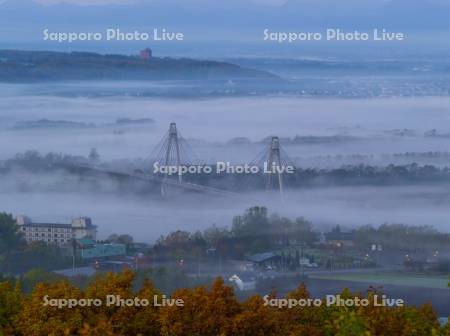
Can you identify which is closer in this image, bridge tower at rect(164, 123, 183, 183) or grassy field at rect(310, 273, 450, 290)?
bridge tower at rect(164, 123, 183, 183)

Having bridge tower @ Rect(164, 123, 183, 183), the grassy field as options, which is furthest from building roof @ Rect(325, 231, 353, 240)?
bridge tower @ Rect(164, 123, 183, 183)

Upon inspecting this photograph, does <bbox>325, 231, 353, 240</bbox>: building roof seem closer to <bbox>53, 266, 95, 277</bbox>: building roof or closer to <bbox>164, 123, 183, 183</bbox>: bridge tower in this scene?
<bbox>164, 123, 183, 183</bbox>: bridge tower

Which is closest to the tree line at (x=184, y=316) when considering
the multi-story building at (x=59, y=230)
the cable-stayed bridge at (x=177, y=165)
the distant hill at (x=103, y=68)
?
the multi-story building at (x=59, y=230)

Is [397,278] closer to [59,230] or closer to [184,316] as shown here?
[184,316]

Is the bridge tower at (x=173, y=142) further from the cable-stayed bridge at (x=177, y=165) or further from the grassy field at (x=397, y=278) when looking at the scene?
the grassy field at (x=397, y=278)

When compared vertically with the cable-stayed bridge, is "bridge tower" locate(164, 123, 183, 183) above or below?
above

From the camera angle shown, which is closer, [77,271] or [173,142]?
[173,142]

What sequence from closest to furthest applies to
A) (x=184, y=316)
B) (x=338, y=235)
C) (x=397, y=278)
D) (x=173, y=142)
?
(x=184, y=316)
(x=173, y=142)
(x=338, y=235)
(x=397, y=278)

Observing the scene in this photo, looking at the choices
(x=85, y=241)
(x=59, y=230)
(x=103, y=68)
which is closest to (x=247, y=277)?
(x=85, y=241)
